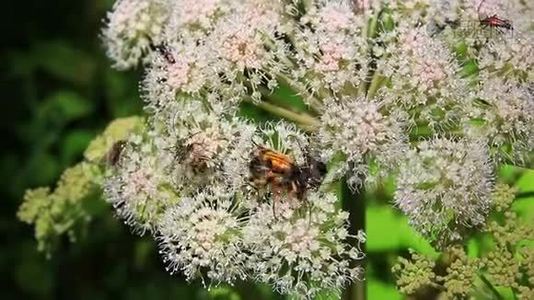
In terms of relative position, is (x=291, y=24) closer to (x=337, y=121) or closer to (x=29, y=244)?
(x=337, y=121)

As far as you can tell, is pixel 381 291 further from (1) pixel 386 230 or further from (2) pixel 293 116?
(2) pixel 293 116

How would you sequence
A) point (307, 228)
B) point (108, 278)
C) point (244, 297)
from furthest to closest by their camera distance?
1. point (108, 278)
2. point (244, 297)
3. point (307, 228)

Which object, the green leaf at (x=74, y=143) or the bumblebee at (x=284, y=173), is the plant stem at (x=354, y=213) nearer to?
the bumblebee at (x=284, y=173)

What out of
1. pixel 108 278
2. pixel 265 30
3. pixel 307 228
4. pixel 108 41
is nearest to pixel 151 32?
pixel 108 41

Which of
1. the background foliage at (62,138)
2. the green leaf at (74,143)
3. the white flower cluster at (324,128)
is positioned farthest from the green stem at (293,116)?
the green leaf at (74,143)

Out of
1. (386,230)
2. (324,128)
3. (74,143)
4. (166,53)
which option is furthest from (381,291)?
(74,143)

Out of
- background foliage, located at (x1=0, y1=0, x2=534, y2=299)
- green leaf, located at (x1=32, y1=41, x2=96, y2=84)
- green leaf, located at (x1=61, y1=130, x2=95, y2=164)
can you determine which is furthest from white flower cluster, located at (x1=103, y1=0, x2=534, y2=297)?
green leaf, located at (x1=32, y1=41, x2=96, y2=84)
